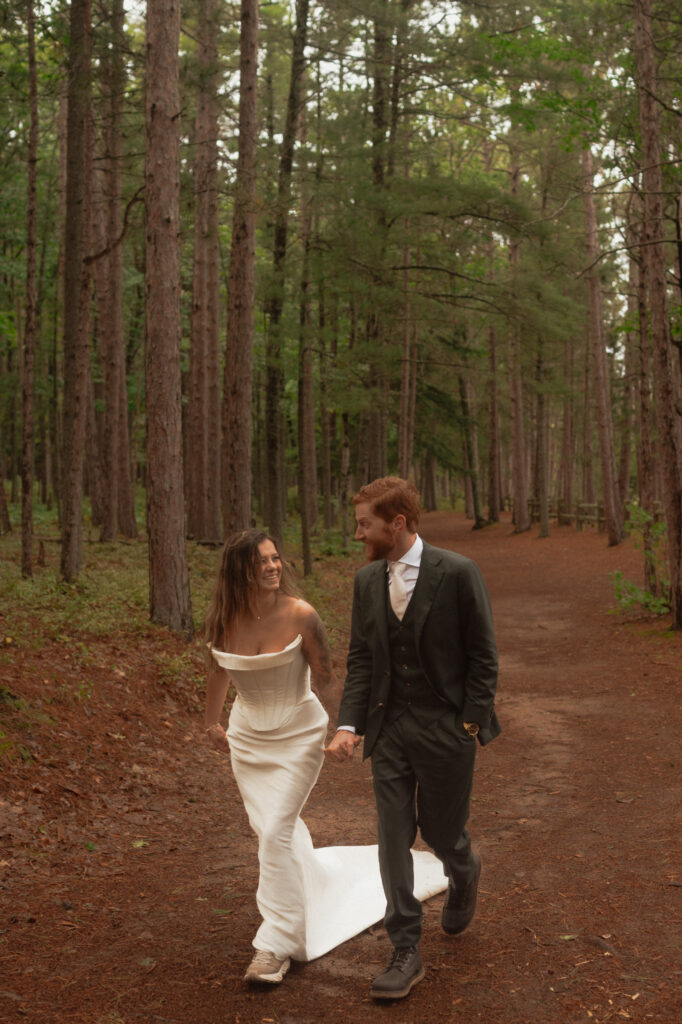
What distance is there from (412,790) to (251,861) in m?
2.07

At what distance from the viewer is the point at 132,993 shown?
4.14 meters

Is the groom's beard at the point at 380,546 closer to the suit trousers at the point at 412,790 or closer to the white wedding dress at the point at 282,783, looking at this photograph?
the white wedding dress at the point at 282,783

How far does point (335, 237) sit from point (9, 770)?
49.0 feet

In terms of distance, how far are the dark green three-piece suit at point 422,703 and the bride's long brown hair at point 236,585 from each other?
22.1 inches

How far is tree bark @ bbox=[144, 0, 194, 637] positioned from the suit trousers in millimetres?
7310

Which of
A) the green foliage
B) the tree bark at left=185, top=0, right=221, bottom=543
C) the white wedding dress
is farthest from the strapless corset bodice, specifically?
the tree bark at left=185, top=0, right=221, bottom=543

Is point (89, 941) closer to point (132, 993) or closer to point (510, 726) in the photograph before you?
point (132, 993)

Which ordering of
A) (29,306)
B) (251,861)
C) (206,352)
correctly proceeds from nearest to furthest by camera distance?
(251,861)
(29,306)
(206,352)

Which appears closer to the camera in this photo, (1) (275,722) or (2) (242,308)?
(1) (275,722)

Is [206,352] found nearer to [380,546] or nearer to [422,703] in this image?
[380,546]

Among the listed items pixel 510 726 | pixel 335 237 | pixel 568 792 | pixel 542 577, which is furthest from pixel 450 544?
pixel 568 792

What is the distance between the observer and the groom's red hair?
13.7 feet

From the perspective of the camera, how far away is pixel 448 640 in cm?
417

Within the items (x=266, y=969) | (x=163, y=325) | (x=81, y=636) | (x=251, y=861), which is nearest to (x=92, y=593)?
(x=81, y=636)
